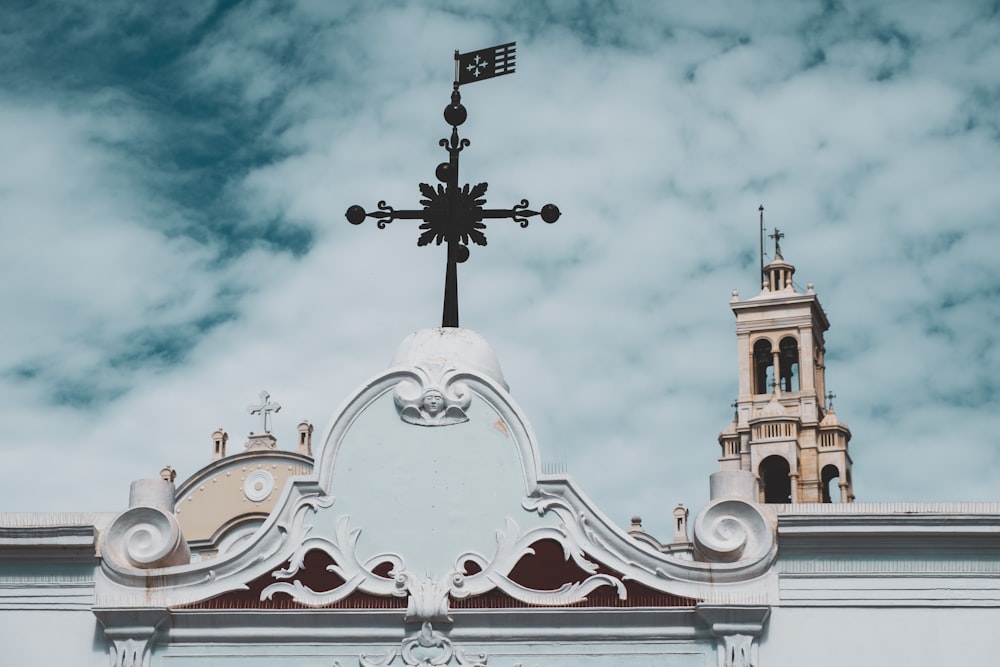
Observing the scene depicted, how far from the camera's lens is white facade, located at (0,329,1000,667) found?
15.7 metres

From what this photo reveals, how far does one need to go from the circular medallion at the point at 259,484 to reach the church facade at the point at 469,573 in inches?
594

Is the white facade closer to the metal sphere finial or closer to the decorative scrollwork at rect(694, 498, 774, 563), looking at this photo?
the decorative scrollwork at rect(694, 498, 774, 563)

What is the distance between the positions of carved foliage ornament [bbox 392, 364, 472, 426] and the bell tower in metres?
45.5

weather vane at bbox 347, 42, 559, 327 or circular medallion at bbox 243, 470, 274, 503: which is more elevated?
circular medallion at bbox 243, 470, 274, 503

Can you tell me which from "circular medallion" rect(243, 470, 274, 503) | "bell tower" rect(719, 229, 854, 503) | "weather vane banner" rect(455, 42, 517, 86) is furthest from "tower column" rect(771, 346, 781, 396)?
"weather vane banner" rect(455, 42, 517, 86)

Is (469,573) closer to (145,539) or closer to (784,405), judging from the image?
(145,539)

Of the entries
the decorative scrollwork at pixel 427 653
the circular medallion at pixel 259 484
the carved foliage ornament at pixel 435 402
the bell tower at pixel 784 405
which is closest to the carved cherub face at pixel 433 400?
the carved foliage ornament at pixel 435 402

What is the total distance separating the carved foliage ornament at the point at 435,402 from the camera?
1672 centimetres

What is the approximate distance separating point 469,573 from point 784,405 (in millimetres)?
49711

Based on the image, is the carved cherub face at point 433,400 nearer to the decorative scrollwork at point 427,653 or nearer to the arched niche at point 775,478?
the decorative scrollwork at point 427,653

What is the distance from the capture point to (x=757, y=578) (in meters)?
15.9

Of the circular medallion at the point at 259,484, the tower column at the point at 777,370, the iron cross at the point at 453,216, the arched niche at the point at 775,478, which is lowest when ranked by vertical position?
the iron cross at the point at 453,216

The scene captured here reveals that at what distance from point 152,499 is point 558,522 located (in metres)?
3.71

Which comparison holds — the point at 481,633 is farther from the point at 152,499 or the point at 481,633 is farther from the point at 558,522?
the point at 152,499
